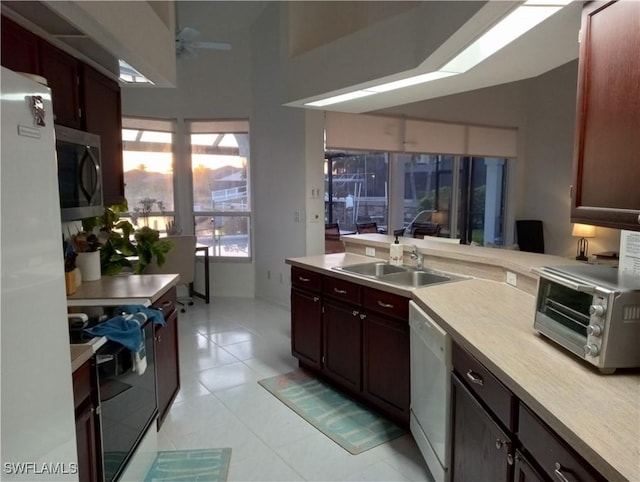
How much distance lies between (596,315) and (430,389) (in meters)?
1.01

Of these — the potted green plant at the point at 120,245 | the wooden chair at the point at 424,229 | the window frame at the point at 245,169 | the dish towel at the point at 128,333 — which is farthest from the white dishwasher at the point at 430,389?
the wooden chair at the point at 424,229

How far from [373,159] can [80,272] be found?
4425mm

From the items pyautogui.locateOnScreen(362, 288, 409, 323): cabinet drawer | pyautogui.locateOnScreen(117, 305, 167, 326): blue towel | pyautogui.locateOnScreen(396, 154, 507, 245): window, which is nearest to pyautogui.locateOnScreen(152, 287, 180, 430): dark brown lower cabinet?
pyautogui.locateOnScreen(117, 305, 167, 326): blue towel

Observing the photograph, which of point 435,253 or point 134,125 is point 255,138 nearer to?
point 134,125

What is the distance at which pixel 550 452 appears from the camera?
1127 millimetres

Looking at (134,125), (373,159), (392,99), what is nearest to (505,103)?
(373,159)

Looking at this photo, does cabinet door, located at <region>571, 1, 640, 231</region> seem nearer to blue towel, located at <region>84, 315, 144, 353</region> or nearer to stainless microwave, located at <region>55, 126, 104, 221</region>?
blue towel, located at <region>84, 315, 144, 353</region>

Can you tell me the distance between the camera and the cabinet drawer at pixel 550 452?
100cm

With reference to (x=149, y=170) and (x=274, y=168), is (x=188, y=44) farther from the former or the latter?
(x=149, y=170)

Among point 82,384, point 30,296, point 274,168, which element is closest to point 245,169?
point 274,168

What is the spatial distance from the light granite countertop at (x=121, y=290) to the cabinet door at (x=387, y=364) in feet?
4.25

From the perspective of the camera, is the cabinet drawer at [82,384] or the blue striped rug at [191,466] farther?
the blue striped rug at [191,466]

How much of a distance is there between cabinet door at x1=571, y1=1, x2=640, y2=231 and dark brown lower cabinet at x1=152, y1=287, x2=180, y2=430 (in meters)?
2.16

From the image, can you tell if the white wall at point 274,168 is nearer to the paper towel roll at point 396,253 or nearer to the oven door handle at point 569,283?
the paper towel roll at point 396,253
